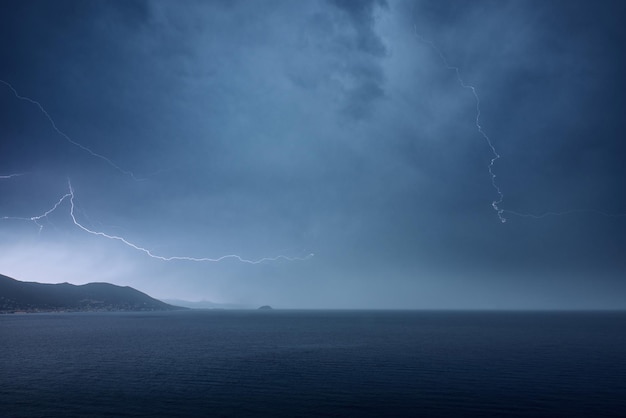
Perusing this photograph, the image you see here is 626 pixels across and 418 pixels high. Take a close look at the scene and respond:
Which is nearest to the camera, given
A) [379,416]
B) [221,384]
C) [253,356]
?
[379,416]

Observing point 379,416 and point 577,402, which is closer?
point 379,416

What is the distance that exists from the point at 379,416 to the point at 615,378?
123 feet

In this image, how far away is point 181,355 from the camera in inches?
3000

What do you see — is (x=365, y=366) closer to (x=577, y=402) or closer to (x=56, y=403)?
(x=577, y=402)

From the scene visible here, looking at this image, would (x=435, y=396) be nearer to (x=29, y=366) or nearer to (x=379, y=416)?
(x=379, y=416)

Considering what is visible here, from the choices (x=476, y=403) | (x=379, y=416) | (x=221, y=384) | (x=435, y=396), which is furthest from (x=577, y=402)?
(x=221, y=384)

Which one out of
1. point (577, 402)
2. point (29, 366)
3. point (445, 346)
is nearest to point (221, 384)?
point (29, 366)

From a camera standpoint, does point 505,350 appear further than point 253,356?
Yes

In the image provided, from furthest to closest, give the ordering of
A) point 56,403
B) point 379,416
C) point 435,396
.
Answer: point 435,396 → point 56,403 → point 379,416

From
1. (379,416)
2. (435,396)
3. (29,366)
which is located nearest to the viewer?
(379,416)

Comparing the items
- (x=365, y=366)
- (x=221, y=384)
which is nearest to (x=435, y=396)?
(x=365, y=366)

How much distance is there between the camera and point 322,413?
3781 centimetres

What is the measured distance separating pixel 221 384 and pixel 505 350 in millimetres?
61104

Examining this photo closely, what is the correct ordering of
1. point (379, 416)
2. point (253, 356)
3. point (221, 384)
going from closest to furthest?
1. point (379, 416)
2. point (221, 384)
3. point (253, 356)
